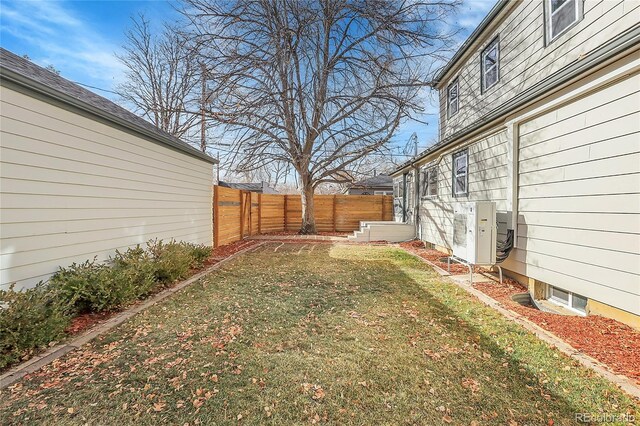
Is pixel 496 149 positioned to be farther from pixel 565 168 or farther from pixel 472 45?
pixel 472 45

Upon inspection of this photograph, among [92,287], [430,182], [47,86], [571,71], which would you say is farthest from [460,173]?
[47,86]

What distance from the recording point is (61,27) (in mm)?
7453

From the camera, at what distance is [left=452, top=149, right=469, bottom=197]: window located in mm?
7527

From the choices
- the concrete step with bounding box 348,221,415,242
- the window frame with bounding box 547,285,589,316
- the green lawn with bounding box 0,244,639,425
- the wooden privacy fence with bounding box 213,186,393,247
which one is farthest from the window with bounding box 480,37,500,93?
the wooden privacy fence with bounding box 213,186,393,247

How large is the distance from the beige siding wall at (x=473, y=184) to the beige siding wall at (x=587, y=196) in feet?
2.47

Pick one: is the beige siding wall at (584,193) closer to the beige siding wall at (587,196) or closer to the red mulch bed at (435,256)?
the beige siding wall at (587,196)

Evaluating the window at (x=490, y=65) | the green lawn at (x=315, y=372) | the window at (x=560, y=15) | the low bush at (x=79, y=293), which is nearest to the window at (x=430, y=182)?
the window at (x=490, y=65)

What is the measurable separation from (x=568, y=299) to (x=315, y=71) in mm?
10447

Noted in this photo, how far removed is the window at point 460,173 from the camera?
7527 millimetres

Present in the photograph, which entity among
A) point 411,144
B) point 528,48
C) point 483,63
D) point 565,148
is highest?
point 483,63

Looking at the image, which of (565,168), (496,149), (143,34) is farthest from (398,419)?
(143,34)

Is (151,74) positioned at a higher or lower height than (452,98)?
higher

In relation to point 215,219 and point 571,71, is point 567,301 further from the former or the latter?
point 215,219

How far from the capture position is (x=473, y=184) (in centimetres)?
713
